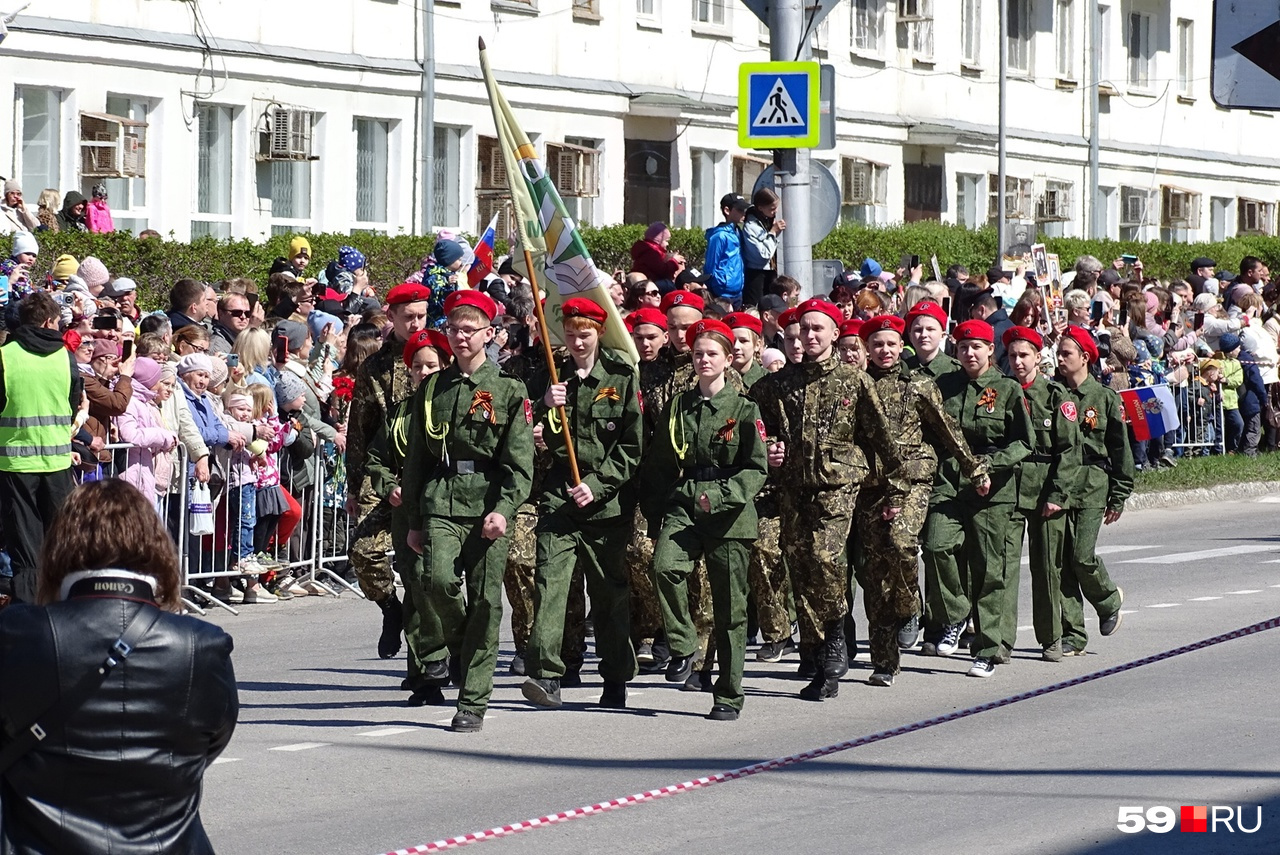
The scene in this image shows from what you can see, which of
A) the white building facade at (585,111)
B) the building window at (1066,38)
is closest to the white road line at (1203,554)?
the white building facade at (585,111)

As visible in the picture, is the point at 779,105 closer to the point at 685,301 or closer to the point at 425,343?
the point at 685,301

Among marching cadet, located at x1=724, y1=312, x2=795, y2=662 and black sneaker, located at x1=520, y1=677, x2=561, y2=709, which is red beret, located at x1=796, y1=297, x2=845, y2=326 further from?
black sneaker, located at x1=520, y1=677, x2=561, y2=709

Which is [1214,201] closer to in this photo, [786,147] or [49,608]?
[786,147]

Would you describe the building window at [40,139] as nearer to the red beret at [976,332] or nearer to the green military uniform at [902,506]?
the red beret at [976,332]

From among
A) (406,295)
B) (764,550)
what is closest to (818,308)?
(764,550)

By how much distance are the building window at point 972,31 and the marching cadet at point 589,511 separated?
31.4 meters

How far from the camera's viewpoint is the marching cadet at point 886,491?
36.2ft

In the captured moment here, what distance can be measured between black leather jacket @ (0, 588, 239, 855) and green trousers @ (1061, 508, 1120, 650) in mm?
8325

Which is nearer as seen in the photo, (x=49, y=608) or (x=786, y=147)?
(x=49, y=608)

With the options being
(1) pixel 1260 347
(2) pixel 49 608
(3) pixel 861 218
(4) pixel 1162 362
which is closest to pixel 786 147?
(4) pixel 1162 362

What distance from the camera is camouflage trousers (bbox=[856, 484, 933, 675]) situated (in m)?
11.0

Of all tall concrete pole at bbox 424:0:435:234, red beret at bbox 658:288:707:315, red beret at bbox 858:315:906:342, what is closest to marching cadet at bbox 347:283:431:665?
red beret at bbox 658:288:707:315

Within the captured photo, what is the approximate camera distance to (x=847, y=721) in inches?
395

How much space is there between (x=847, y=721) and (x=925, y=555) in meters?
1.99
